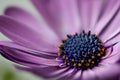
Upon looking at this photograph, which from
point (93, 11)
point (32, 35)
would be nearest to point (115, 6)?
point (93, 11)

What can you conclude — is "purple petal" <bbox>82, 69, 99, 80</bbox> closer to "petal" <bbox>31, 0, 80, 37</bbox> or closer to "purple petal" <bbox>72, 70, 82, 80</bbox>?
"purple petal" <bbox>72, 70, 82, 80</bbox>

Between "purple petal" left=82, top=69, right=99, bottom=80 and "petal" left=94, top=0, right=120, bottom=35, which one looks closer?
"purple petal" left=82, top=69, right=99, bottom=80

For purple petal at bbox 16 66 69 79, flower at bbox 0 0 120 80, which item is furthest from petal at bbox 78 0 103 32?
purple petal at bbox 16 66 69 79

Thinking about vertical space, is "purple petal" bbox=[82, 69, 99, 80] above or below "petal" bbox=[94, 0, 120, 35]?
below

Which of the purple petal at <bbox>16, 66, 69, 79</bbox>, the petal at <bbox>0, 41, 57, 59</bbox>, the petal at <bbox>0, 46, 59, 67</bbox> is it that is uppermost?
the petal at <bbox>0, 41, 57, 59</bbox>

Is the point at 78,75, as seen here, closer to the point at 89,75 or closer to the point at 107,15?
the point at 89,75

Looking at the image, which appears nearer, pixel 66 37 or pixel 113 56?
pixel 113 56

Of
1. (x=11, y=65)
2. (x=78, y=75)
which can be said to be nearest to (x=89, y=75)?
(x=78, y=75)

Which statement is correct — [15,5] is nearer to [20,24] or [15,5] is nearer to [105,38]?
[20,24]

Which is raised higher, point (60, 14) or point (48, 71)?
point (60, 14)
